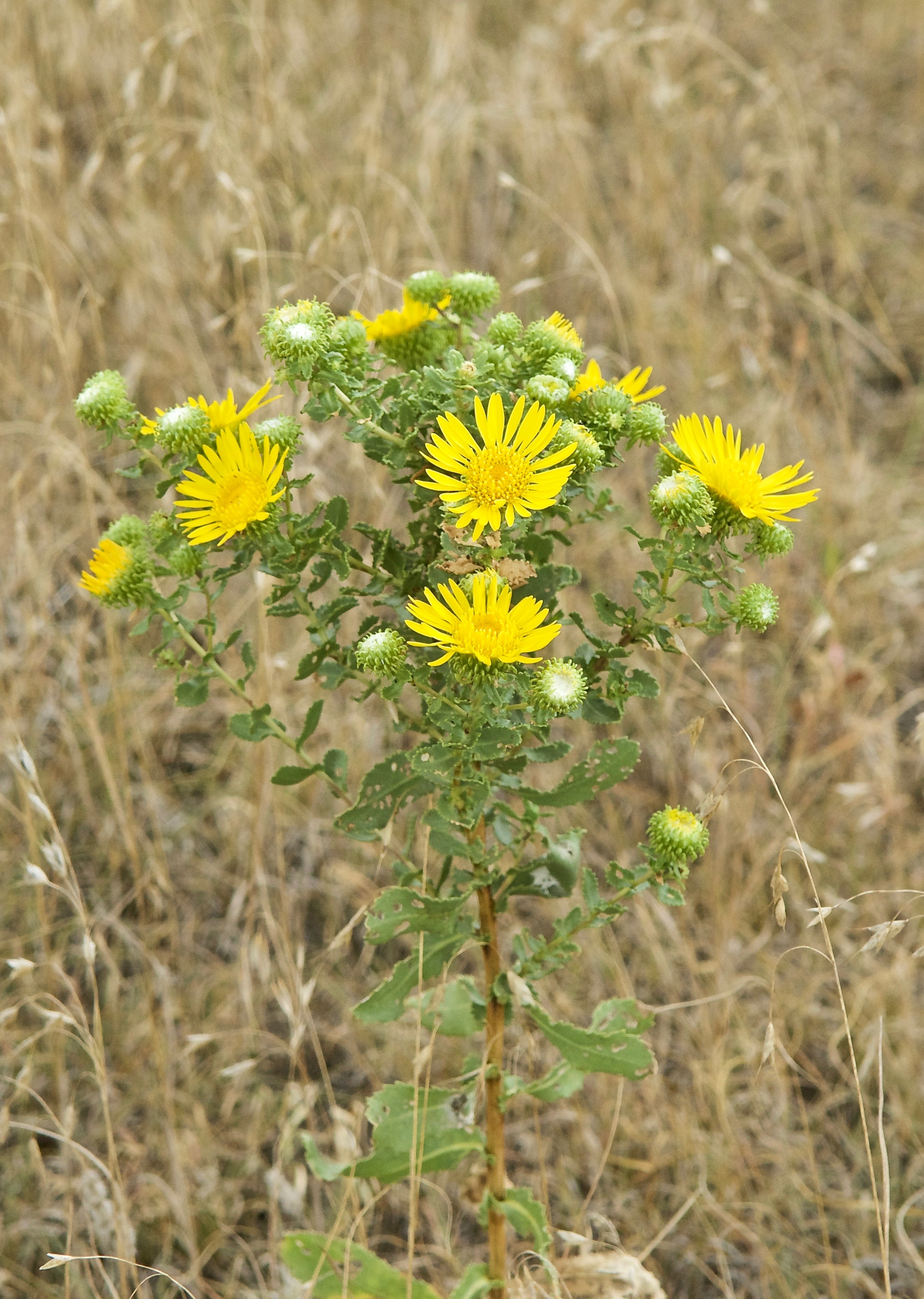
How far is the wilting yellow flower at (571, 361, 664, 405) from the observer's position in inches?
62.0

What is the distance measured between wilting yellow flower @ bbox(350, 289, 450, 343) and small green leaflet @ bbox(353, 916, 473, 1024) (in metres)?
0.99

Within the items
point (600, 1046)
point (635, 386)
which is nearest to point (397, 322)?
point (635, 386)

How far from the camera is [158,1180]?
2500mm

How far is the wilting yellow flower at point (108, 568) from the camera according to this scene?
168 centimetres

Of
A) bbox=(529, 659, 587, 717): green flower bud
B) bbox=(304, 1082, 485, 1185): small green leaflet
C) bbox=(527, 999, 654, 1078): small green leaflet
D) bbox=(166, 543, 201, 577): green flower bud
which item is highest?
bbox=(166, 543, 201, 577): green flower bud

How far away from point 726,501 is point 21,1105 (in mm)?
2326

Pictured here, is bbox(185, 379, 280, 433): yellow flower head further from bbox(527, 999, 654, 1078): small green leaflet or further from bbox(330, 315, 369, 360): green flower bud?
bbox(527, 999, 654, 1078): small green leaflet

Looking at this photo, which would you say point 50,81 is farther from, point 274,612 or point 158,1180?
point 158,1180

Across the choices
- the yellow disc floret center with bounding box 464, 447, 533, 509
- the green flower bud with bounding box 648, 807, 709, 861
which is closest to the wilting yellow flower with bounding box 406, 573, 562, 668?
the yellow disc floret center with bounding box 464, 447, 533, 509

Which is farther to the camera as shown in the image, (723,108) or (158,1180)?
(723,108)

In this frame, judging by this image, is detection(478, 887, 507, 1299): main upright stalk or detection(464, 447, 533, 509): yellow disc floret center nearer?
detection(464, 447, 533, 509): yellow disc floret center

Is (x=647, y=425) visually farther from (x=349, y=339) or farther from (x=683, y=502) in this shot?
(x=349, y=339)

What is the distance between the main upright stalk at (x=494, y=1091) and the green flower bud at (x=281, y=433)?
0.80 metres

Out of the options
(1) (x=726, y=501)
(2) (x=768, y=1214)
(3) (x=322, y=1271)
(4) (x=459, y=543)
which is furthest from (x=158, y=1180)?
(1) (x=726, y=501)
